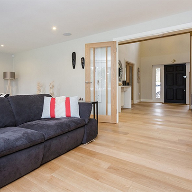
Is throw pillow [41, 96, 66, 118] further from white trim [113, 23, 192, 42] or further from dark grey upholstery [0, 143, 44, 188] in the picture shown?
white trim [113, 23, 192, 42]

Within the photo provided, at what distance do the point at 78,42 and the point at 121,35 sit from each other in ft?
4.51

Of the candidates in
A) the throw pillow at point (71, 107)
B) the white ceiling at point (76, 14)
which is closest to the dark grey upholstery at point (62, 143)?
the throw pillow at point (71, 107)

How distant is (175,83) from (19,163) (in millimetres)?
8729

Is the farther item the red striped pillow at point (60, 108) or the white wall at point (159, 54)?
the white wall at point (159, 54)

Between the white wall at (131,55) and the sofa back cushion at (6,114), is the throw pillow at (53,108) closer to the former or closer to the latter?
the sofa back cushion at (6,114)

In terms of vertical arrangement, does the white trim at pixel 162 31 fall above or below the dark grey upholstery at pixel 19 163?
above

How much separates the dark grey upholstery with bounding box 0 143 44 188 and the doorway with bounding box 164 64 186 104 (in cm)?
831

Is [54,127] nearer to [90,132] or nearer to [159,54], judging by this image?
[90,132]

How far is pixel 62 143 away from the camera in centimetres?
202

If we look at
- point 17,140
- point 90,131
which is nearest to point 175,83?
point 90,131


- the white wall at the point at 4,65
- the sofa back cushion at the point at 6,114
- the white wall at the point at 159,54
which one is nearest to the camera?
the sofa back cushion at the point at 6,114

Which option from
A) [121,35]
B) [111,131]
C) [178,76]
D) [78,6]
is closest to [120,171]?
[111,131]

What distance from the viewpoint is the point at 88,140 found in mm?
2488

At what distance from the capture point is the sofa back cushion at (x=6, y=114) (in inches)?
77.7
